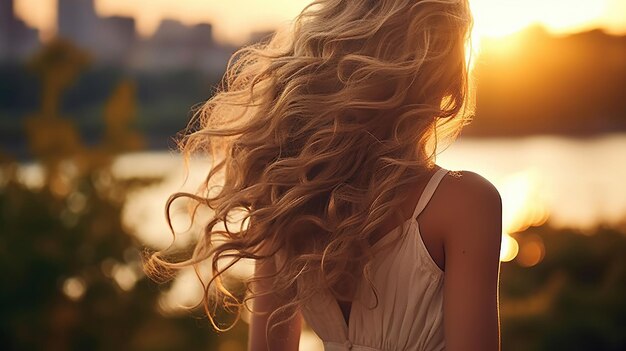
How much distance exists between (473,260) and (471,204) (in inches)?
3.4

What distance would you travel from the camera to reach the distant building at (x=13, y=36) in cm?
697

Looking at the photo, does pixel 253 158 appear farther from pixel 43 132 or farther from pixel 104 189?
pixel 43 132

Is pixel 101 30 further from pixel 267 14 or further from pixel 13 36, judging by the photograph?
pixel 267 14

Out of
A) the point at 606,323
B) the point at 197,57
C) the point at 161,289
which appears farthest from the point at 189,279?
the point at 197,57

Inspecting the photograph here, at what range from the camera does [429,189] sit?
1448mm

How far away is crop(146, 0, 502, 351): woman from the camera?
1.43m

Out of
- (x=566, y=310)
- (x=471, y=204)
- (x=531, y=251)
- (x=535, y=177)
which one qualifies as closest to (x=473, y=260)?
(x=471, y=204)

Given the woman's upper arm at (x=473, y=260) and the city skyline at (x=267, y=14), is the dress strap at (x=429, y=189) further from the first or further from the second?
the city skyline at (x=267, y=14)

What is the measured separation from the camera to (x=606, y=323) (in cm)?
613

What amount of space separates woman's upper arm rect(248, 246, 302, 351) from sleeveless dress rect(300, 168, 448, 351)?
0.09 meters

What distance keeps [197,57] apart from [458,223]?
25.7 feet

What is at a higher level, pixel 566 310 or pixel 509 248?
pixel 509 248

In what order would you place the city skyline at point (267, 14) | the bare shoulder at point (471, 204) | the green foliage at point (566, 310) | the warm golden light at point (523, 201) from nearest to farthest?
the bare shoulder at point (471, 204), the city skyline at point (267, 14), the green foliage at point (566, 310), the warm golden light at point (523, 201)

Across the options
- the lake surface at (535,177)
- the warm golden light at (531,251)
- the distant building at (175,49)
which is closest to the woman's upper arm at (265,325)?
the lake surface at (535,177)
